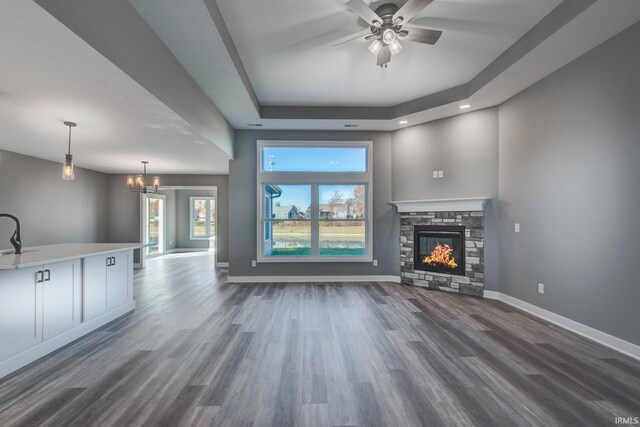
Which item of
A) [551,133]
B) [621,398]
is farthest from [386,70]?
[621,398]

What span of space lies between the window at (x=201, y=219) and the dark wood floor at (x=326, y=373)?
7.72 metres

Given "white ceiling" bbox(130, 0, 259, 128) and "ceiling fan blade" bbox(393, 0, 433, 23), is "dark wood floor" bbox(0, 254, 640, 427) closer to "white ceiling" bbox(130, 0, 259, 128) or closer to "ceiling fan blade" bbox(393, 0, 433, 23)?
"white ceiling" bbox(130, 0, 259, 128)

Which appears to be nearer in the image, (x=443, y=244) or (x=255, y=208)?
(x=443, y=244)

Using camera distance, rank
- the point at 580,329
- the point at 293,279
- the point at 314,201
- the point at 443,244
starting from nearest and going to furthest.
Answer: the point at 580,329
the point at 443,244
the point at 293,279
the point at 314,201

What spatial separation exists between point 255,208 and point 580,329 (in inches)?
197

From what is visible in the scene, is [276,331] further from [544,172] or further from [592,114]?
[592,114]

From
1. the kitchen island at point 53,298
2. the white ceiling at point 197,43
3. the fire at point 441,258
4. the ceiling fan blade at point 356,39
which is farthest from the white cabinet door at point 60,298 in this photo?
the fire at point 441,258

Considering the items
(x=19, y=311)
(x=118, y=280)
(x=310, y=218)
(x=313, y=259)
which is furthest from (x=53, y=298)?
(x=310, y=218)

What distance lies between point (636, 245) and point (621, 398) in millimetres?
1388

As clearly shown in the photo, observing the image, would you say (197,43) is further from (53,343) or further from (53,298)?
(53,343)

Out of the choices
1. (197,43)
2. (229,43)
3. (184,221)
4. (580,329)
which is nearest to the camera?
(197,43)

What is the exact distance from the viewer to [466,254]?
4.62m

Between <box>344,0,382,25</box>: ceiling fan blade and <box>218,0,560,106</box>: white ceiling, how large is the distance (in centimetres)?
19

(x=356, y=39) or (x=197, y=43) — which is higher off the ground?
(x=356, y=39)
